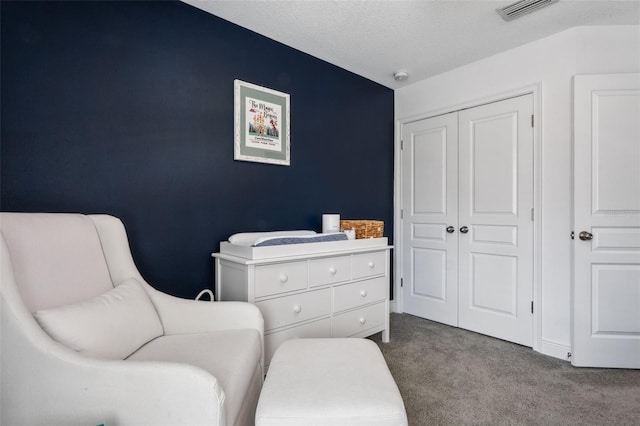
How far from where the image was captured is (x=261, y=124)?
2426 mm

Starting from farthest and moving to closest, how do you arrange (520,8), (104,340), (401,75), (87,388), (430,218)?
1. (430,218)
2. (401,75)
3. (520,8)
4. (104,340)
5. (87,388)

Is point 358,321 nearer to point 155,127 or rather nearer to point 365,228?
point 365,228

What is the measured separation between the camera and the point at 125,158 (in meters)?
1.84

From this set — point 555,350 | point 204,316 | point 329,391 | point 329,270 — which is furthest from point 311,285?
point 555,350

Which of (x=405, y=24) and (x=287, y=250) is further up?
(x=405, y=24)

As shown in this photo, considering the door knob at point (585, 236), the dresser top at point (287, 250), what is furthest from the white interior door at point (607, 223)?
the dresser top at point (287, 250)

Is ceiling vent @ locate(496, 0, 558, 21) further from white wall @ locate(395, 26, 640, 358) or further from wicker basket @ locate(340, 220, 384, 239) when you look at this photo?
wicker basket @ locate(340, 220, 384, 239)

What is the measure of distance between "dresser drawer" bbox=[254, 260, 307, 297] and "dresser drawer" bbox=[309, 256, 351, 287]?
0.22 ft

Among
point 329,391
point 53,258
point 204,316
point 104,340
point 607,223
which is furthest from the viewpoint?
point 607,223

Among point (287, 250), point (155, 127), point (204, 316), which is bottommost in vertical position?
point (204, 316)

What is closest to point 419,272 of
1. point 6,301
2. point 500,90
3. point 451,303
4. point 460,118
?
point 451,303

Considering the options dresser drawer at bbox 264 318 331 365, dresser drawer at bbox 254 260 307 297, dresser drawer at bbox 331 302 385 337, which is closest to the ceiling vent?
dresser drawer at bbox 254 260 307 297

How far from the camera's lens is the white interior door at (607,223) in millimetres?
2180

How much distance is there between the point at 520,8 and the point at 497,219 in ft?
5.07
